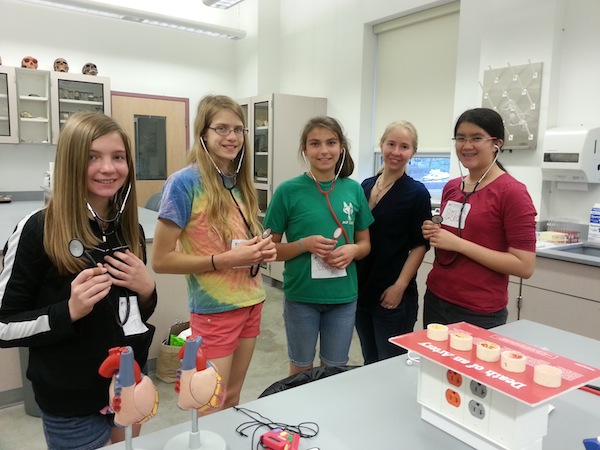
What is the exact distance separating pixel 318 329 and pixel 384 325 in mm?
291

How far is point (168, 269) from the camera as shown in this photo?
143 cm

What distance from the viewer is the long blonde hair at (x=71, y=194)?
1.04 metres

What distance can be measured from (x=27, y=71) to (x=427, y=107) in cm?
392

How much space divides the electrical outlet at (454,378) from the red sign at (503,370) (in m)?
0.03

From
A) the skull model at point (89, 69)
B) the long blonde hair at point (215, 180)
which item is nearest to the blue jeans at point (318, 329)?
the long blonde hair at point (215, 180)

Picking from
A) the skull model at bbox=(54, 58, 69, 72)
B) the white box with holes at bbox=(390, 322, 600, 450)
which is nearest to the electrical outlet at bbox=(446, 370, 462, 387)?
the white box with holes at bbox=(390, 322, 600, 450)

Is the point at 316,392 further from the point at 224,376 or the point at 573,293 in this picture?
the point at 573,293

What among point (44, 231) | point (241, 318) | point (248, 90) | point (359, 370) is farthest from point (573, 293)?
point (248, 90)

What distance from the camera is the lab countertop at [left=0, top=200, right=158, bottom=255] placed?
271 centimetres

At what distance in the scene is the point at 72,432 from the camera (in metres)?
1.11

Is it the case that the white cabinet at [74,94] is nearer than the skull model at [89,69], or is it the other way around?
the white cabinet at [74,94]

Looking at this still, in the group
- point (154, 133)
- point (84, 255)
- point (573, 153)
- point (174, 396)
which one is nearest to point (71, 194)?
point (84, 255)

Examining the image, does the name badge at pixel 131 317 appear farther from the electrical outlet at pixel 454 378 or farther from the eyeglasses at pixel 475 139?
the eyeglasses at pixel 475 139

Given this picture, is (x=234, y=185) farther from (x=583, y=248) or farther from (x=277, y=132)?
(x=277, y=132)
